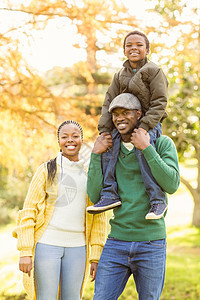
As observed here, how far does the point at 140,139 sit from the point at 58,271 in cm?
104

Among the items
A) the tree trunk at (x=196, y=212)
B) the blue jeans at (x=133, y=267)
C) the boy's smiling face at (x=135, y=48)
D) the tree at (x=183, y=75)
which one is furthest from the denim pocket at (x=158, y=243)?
the tree trunk at (x=196, y=212)

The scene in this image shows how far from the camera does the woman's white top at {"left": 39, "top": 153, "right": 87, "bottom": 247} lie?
8.56 feet

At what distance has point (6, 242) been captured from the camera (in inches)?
465

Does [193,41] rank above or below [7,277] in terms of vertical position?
above

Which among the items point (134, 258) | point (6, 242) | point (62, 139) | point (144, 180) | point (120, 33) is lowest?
point (6, 242)

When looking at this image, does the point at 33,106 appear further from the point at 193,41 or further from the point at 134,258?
the point at 134,258

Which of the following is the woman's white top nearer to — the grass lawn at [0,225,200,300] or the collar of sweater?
the collar of sweater

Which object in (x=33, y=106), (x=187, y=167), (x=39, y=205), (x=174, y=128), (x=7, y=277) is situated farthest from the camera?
(x=187, y=167)

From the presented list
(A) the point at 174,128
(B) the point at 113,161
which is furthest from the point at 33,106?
(A) the point at 174,128

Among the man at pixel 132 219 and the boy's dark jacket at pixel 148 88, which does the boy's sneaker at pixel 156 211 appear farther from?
the boy's dark jacket at pixel 148 88

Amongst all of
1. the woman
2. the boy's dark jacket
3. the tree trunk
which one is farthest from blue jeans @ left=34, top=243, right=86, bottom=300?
the tree trunk

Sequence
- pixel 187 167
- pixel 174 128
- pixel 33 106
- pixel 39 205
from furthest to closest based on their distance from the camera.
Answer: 1. pixel 187 167
2. pixel 174 128
3. pixel 33 106
4. pixel 39 205

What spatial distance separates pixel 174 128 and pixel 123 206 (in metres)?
8.05

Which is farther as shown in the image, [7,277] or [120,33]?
[7,277]
